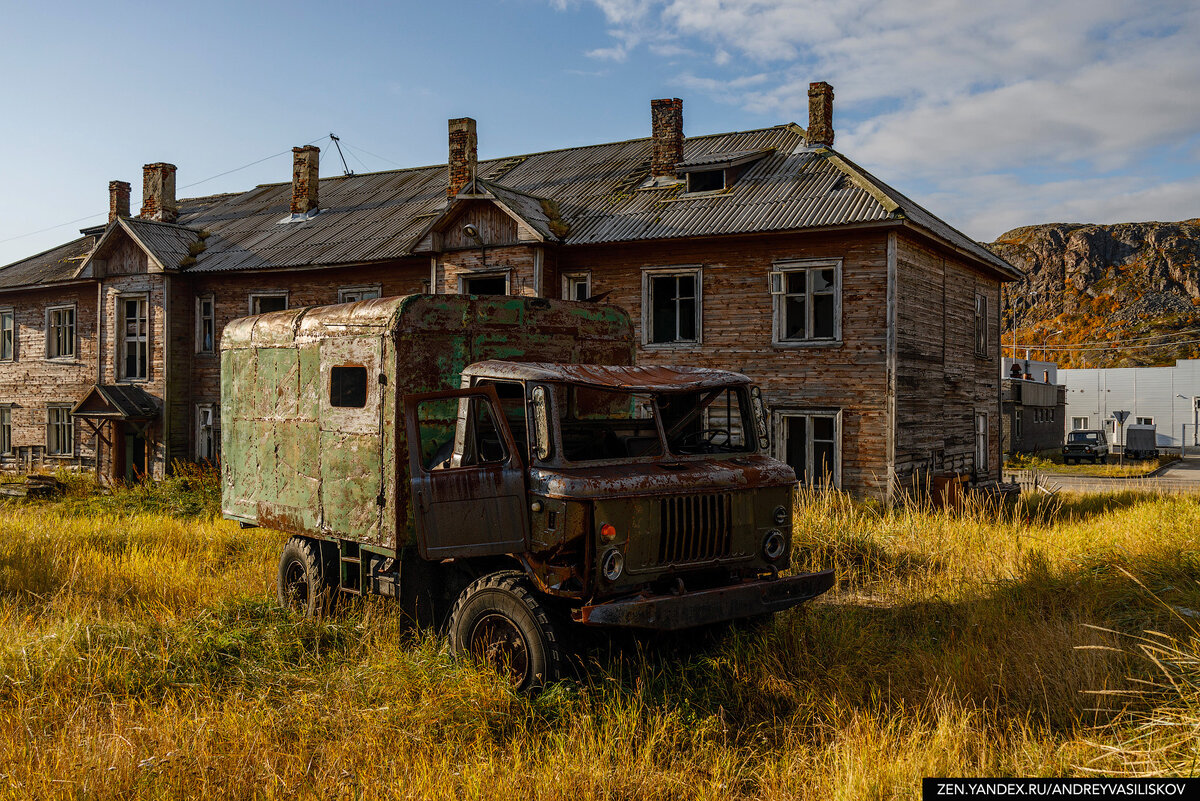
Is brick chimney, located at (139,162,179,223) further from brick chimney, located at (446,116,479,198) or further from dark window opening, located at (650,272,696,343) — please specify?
dark window opening, located at (650,272,696,343)

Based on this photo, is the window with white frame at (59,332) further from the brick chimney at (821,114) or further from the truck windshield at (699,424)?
the truck windshield at (699,424)

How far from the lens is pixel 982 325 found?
2081 cm

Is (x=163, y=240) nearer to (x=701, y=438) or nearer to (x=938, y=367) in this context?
(x=938, y=367)

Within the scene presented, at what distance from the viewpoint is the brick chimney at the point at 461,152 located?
21.0 m

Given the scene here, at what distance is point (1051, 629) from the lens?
6625mm

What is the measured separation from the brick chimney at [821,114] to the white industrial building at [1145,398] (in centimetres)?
4148

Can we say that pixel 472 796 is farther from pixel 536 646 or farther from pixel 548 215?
pixel 548 215

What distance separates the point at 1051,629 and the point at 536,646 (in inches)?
159

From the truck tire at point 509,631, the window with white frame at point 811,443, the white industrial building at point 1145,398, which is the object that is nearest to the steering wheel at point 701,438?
the truck tire at point 509,631

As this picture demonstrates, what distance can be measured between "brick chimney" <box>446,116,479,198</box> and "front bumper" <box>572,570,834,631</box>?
1705 cm

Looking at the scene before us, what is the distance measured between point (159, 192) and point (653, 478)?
26173mm

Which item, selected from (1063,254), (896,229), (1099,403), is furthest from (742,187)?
(1063,254)

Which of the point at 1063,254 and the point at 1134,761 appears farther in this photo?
the point at 1063,254

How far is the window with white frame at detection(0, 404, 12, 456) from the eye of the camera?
26972mm
